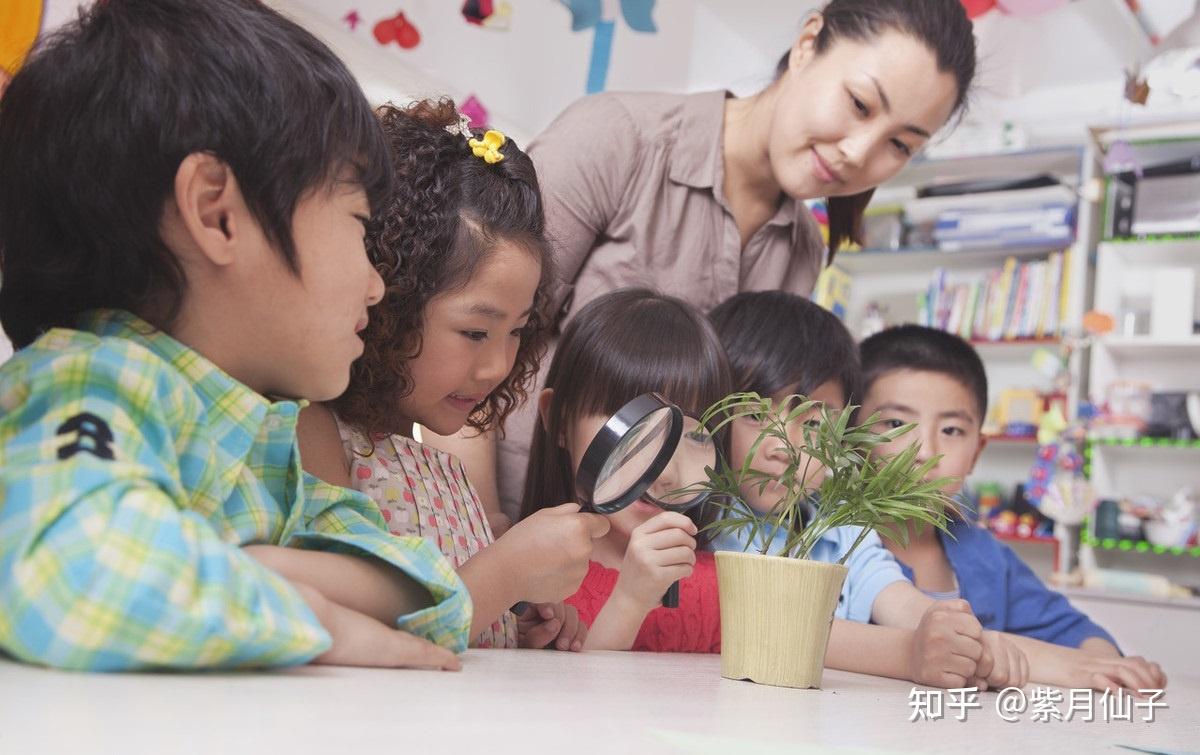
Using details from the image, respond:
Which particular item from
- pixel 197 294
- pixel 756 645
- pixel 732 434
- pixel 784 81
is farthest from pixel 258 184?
pixel 784 81

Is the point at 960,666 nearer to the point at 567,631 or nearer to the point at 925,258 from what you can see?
the point at 567,631

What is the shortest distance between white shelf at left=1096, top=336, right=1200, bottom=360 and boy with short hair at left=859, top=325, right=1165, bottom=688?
2.29 meters

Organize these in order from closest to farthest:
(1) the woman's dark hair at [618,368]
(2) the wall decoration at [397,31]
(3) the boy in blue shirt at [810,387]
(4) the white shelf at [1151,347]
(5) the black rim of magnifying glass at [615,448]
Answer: (5) the black rim of magnifying glass at [615,448] < (1) the woman's dark hair at [618,368] < (3) the boy in blue shirt at [810,387] < (2) the wall decoration at [397,31] < (4) the white shelf at [1151,347]

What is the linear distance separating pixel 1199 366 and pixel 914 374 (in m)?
2.90

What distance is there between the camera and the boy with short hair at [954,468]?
2.06 metres

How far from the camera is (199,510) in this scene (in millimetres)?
765

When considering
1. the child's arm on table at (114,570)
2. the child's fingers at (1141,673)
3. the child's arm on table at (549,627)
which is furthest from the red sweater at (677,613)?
the child's arm on table at (114,570)

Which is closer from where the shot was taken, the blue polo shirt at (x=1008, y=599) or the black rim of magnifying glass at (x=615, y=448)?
the black rim of magnifying glass at (x=615, y=448)

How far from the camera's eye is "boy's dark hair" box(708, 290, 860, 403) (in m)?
1.79

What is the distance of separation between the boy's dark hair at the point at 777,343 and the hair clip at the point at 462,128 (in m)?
0.56

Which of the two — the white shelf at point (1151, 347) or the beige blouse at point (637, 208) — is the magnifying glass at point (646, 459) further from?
the white shelf at point (1151, 347)

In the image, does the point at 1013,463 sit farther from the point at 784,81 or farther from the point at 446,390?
the point at 446,390

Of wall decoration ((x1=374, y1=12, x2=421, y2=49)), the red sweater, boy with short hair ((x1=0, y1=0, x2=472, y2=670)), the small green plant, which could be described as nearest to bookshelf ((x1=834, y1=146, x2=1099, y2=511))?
wall decoration ((x1=374, y1=12, x2=421, y2=49))

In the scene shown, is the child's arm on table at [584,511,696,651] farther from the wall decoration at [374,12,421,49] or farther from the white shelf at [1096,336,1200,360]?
the white shelf at [1096,336,1200,360]
